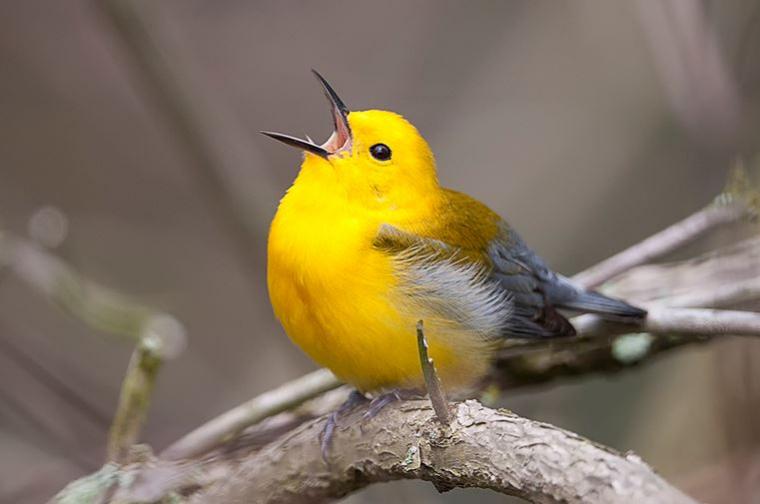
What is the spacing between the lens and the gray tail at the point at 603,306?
4764 mm

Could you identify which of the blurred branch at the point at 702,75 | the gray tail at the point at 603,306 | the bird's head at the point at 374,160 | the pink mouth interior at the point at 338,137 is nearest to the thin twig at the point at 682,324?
the gray tail at the point at 603,306

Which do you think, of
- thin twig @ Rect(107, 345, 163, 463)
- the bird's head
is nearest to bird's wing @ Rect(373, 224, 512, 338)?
the bird's head

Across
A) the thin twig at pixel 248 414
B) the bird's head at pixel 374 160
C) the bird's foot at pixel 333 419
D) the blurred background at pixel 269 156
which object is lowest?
the bird's foot at pixel 333 419

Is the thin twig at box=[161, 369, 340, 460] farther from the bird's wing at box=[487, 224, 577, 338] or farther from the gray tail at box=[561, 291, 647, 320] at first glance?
the gray tail at box=[561, 291, 647, 320]

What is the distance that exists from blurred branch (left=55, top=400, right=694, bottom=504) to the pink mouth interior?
1.27 m

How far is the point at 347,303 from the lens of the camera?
13.7ft

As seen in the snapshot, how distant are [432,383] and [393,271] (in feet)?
4.26

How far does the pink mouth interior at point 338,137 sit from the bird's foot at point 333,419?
3.61 ft

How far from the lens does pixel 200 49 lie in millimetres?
8945

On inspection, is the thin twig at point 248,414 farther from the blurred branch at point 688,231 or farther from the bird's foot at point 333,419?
the blurred branch at point 688,231

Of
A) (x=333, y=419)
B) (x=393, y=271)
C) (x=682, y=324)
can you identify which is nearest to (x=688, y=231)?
(x=682, y=324)

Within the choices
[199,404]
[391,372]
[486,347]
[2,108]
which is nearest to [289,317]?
[391,372]

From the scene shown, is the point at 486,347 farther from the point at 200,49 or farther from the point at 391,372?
the point at 200,49

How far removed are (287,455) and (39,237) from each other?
2.26 m
